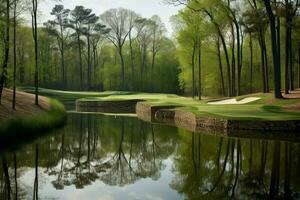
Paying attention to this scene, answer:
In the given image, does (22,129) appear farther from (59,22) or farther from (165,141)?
(59,22)

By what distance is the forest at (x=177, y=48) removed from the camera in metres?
43.9

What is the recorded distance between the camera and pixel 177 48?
64.4 m

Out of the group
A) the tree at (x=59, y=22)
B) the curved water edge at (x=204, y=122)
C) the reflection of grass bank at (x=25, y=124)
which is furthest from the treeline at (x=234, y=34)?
the tree at (x=59, y=22)

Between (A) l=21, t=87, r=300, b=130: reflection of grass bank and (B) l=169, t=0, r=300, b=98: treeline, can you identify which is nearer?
(A) l=21, t=87, r=300, b=130: reflection of grass bank

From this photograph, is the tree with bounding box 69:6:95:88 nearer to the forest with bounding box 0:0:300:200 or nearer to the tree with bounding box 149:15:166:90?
the tree with bounding box 149:15:166:90

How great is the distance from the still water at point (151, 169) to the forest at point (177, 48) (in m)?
11.2

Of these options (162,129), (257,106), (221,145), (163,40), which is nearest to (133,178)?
(221,145)

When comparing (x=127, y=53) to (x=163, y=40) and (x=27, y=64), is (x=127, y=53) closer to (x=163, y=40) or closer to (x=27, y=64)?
(x=163, y=40)

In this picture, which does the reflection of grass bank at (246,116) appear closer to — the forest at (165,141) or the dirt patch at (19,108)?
the forest at (165,141)

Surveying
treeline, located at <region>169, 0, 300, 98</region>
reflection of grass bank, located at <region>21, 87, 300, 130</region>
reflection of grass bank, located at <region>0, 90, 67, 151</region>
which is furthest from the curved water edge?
reflection of grass bank, located at <region>0, 90, 67, 151</region>

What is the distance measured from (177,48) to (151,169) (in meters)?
49.2

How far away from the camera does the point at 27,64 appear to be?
34.4 meters

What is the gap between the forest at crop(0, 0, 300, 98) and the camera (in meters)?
43.9

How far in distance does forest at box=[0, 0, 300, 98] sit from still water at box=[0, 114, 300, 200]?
11.2 meters
